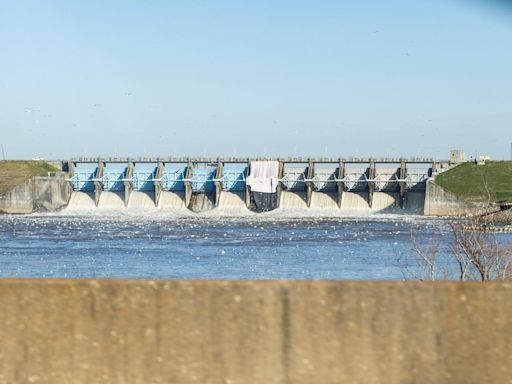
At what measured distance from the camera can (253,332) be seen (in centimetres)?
664

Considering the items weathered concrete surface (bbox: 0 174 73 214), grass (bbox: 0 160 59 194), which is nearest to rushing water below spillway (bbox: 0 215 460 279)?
weathered concrete surface (bbox: 0 174 73 214)

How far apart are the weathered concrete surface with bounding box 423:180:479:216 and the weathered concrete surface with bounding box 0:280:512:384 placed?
100 m

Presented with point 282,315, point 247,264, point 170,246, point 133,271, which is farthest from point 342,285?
point 170,246

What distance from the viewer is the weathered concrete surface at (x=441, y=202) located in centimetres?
10512

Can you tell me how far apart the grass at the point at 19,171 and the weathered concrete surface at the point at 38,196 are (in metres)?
4.38

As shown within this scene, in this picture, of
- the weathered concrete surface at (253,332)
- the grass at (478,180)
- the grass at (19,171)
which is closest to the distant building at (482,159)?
the grass at (478,180)

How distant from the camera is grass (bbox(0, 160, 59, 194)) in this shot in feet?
416

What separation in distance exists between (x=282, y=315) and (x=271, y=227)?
8674cm

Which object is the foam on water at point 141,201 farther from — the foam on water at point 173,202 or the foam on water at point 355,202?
the foam on water at point 355,202

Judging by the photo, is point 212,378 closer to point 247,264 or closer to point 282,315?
point 282,315

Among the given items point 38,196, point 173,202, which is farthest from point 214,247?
point 38,196

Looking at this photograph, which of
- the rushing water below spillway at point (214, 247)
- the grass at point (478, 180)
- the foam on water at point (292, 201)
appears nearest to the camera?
the rushing water below spillway at point (214, 247)

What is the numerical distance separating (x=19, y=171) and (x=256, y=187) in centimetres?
3997

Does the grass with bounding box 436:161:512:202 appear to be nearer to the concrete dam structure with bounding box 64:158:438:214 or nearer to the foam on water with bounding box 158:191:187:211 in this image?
the concrete dam structure with bounding box 64:158:438:214
